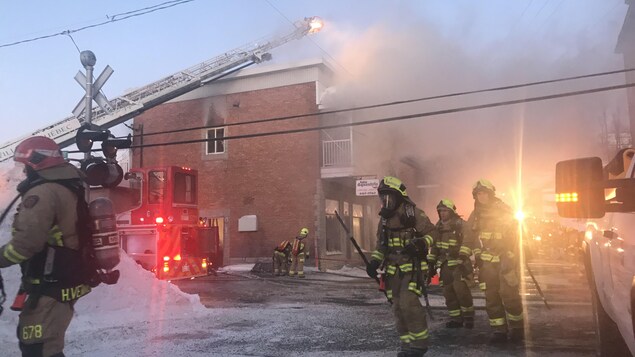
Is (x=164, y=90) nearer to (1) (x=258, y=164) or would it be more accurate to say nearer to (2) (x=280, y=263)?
(1) (x=258, y=164)

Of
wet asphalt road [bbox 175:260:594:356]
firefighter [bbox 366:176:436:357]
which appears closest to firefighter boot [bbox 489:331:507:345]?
wet asphalt road [bbox 175:260:594:356]

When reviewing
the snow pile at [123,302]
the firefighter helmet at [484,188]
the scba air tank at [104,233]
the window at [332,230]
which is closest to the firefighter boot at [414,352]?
the firefighter helmet at [484,188]

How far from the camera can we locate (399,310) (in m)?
4.39

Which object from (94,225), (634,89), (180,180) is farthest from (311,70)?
(94,225)

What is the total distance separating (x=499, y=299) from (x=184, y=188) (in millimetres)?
8058

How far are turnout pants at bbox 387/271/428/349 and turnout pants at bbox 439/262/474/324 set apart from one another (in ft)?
5.30

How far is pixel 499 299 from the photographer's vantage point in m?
5.14

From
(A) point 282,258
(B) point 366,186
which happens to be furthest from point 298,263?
(B) point 366,186

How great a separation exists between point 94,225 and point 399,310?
264 cm

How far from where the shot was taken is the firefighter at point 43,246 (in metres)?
2.65

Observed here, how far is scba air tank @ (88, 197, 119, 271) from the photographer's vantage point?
2.99 m

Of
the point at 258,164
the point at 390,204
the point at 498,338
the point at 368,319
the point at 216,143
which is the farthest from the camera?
the point at 216,143

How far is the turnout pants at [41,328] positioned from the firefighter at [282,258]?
10793mm

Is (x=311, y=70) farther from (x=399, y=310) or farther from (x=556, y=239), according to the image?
(x=556, y=239)
